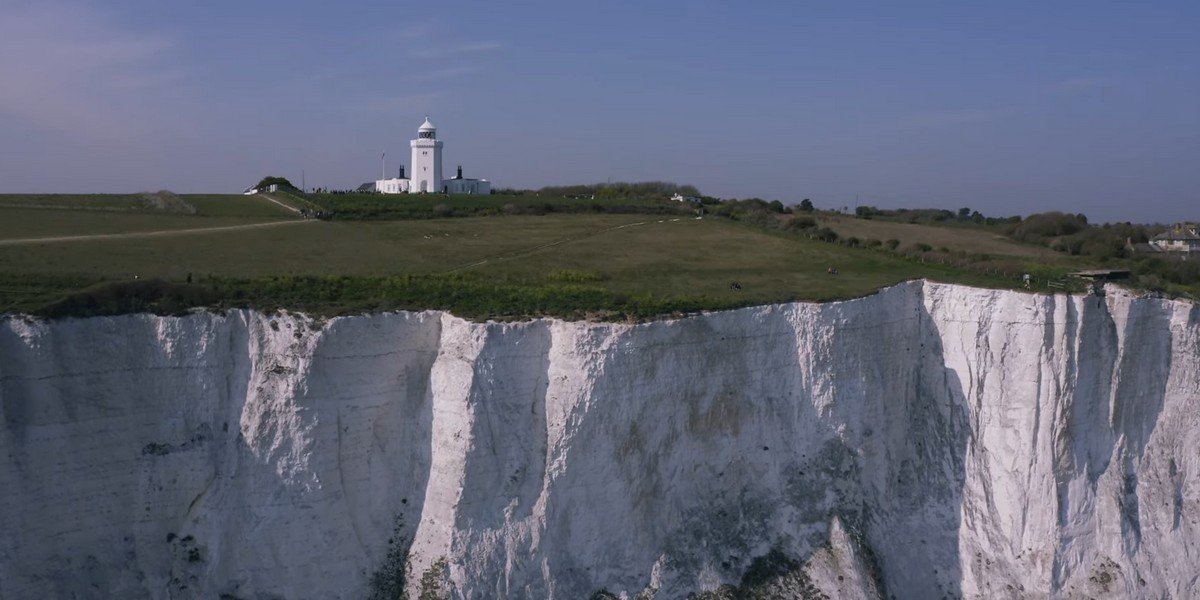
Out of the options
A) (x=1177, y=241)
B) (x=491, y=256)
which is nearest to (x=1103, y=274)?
(x=491, y=256)

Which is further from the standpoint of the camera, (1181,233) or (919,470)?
(1181,233)

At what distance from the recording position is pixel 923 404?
23891 millimetres

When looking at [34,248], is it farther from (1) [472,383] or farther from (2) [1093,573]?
(2) [1093,573]

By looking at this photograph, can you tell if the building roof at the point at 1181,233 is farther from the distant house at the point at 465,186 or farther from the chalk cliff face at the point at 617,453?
the distant house at the point at 465,186

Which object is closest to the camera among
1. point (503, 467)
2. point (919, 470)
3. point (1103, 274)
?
point (503, 467)

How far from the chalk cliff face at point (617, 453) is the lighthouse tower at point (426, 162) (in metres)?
30.5

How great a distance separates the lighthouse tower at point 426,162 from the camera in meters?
48.2

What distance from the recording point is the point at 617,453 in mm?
19500

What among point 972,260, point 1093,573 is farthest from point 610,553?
point 972,260

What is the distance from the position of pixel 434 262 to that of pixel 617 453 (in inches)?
389

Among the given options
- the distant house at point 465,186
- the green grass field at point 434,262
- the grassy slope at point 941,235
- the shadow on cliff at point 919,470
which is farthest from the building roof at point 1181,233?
the distant house at point 465,186

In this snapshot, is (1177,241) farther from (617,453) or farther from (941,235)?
(617,453)

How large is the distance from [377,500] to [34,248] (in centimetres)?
1144

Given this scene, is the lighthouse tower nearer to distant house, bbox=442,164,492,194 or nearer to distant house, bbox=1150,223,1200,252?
distant house, bbox=442,164,492,194
